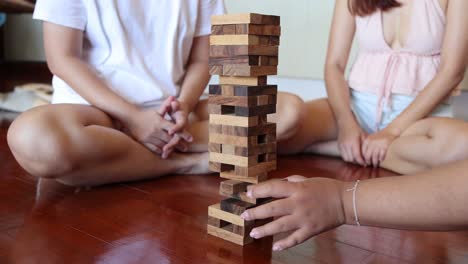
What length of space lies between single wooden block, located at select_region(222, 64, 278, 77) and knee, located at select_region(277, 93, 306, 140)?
49cm

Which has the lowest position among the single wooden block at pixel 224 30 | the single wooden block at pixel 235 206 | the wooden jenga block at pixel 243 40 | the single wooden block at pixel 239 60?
the single wooden block at pixel 235 206

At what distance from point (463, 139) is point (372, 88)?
1.02ft

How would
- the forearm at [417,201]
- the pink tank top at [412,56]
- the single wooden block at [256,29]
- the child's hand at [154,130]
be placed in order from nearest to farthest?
the forearm at [417,201], the single wooden block at [256,29], the child's hand at [154,130], the pink tank top at [412,56]

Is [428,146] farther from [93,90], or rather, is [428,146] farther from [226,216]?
[93,90]

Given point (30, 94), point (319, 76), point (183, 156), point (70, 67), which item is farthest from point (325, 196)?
point (30, 94)

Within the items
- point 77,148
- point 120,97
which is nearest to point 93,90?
point 120,97

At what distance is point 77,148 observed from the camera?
0.93 meters

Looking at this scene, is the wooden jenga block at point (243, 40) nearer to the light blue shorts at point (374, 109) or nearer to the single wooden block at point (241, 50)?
the single wooden block at point (241, 50)

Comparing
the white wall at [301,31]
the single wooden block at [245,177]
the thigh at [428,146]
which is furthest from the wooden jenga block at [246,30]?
the white wall at [301,31]

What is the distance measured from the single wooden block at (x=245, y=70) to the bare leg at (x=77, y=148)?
1.25ft

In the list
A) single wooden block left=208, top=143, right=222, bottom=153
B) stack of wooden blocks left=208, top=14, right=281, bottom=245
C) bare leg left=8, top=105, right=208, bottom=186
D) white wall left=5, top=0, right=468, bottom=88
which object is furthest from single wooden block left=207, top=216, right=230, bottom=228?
white wall left=5, top=0, right=468, bottom=88

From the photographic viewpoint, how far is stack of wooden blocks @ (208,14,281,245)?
0.68 metres

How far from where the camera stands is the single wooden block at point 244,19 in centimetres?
66

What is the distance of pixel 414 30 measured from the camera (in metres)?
1.27
